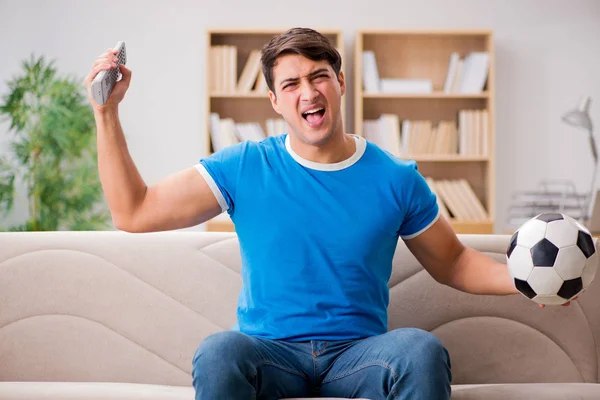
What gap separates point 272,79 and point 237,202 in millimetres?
314

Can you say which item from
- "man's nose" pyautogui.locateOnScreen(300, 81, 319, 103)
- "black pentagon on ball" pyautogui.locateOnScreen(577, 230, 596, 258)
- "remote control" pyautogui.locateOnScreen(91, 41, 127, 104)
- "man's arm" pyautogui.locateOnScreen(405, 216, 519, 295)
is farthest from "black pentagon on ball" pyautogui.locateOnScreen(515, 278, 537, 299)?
"remote control" pyautogui.locateOnScreen(91, 41, 127, 104)

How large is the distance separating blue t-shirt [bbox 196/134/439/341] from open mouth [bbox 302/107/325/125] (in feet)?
0.29

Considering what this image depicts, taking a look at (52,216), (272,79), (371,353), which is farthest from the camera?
(52,216)

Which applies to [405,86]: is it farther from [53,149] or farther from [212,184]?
[212,184]

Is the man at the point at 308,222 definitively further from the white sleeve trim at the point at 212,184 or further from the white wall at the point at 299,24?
the white wall at the point at 299,24

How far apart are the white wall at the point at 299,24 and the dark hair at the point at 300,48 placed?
3.06m

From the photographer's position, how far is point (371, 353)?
4.61 ft

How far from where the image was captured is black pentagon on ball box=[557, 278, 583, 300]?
1.31 metres

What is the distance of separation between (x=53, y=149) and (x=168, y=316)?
2751 millimetres

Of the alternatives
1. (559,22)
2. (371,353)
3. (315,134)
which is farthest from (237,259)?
(559,22)

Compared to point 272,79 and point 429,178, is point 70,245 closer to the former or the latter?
point 272,79

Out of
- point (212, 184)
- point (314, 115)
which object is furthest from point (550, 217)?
point (212, 184)

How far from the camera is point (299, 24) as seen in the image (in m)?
4.72

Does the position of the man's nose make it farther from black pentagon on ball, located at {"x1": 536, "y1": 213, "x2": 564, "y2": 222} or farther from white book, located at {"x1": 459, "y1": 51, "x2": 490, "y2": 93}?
white book, located at {"x1": 459, "y1": 51, "x2": 490, "y2": 93}
